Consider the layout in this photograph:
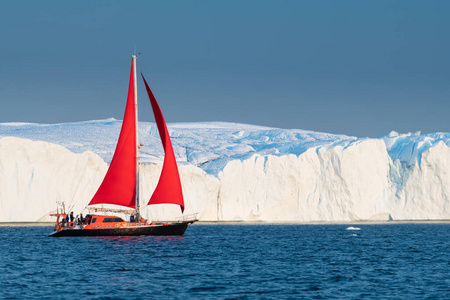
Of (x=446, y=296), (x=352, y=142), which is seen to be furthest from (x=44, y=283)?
(x=352, y=142)

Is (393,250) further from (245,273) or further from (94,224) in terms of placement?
(94,224)

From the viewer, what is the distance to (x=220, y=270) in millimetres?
29531

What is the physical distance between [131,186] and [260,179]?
108 ft

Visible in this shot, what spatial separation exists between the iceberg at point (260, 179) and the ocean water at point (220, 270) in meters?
25.6

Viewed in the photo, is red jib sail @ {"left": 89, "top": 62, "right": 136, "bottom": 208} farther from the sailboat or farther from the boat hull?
the boat hull

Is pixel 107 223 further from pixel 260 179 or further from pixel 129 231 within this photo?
pixel 260 179

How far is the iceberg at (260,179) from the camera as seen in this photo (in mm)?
69812

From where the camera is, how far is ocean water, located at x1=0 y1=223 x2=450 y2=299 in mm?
23391

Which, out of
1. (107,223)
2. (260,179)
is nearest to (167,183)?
(107,223)

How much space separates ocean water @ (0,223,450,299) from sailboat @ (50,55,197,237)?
227 centimetres

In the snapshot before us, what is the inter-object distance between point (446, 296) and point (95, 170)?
5406 cm

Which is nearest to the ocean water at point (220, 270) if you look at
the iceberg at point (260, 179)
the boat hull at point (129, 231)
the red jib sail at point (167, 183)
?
the boat hull at point (129, 231)

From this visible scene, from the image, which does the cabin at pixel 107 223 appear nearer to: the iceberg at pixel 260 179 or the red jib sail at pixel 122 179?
the red jib sail at pixel 122 179

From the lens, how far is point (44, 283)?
2533cm
